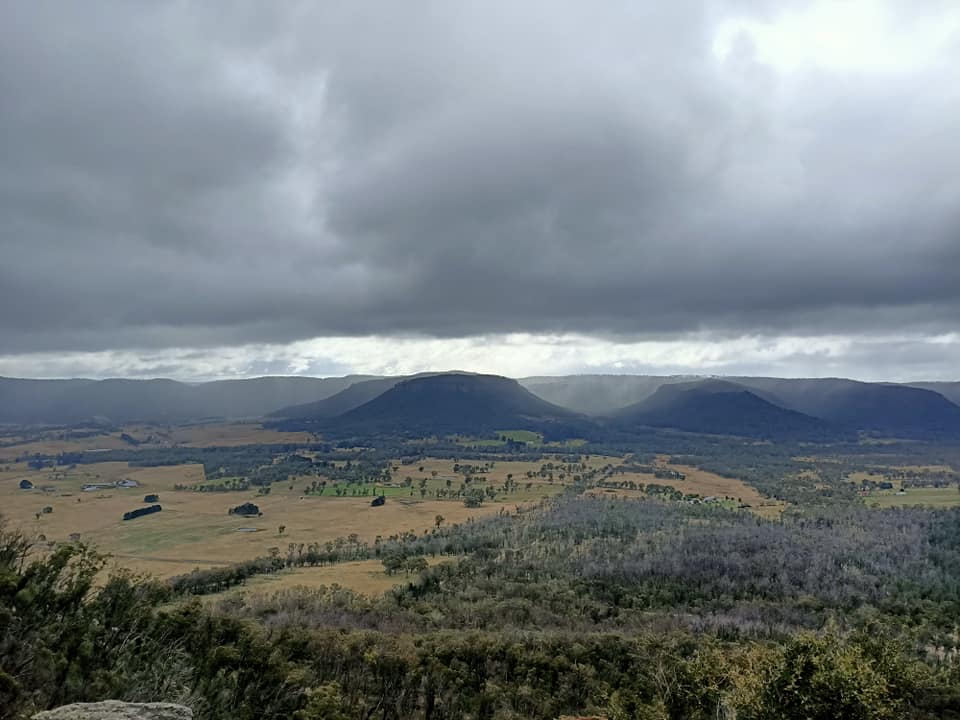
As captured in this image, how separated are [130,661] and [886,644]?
53832mm

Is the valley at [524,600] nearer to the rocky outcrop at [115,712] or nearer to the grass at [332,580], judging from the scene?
the grass at [332,580]

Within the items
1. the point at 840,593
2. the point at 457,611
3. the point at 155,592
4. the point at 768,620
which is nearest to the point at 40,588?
the point at 155,592

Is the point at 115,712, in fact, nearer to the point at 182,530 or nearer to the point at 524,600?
the point at 524,600

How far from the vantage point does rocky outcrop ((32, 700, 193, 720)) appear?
17.8 metres

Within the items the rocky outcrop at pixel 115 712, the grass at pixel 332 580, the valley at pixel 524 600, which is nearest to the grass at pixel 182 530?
the valley at pixel 524 600

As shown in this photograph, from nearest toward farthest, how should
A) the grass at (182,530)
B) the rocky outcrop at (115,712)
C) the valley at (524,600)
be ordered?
the rocky outcrop at (115,712) < the valley at (524,600) < the grass at (182,530)

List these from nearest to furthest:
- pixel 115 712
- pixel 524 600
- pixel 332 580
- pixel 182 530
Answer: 1. pixel 115 712
2. pixel 524 600
3. pixel 332 580
4. pixel 182 530

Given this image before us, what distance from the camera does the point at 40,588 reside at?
34844 millimetres

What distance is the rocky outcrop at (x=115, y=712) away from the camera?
17.8 m

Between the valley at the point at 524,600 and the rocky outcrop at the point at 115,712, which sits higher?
the rocky outcrop at the point at 115,712

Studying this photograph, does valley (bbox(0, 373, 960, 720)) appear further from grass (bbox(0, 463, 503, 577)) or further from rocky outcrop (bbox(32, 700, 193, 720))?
rocky outcrop (bbox(32, 700, 193, 720))

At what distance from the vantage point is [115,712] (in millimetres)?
18656

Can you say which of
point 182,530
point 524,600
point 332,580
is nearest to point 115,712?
point 524,600

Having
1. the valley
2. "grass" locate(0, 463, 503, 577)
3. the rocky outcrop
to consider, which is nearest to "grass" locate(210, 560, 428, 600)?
the valley
